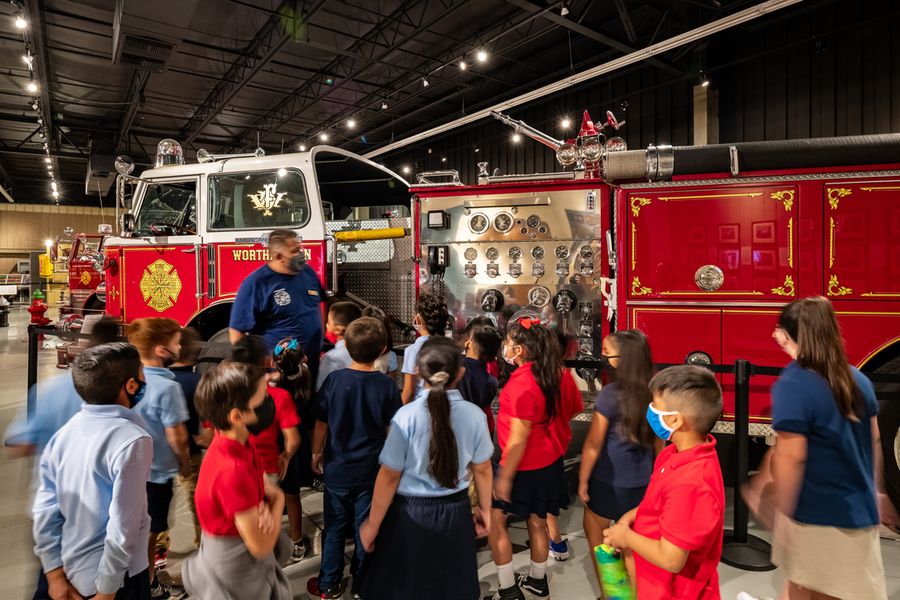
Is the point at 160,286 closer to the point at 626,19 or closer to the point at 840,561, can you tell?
the point at 840,561

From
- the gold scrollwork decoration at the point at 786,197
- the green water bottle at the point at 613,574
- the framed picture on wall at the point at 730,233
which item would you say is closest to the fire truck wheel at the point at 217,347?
the green water bottle at the point at 613,574

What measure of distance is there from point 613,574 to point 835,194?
357cm

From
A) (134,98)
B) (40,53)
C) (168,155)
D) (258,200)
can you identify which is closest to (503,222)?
(258,200)

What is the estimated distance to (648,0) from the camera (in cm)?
1008

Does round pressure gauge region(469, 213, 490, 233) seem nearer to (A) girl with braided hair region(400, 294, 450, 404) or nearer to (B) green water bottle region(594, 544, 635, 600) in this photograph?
(A) girl with braided hair region(400, 294, 450, 404)

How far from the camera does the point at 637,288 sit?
14.8 ft

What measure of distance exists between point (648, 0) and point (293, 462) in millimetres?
10309

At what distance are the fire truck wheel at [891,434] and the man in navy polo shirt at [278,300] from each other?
3987mm

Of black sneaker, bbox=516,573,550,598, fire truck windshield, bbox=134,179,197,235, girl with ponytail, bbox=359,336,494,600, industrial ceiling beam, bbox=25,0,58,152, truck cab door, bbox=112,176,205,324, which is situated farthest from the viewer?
industrial ceiling beam, bbox=25,0,58,152

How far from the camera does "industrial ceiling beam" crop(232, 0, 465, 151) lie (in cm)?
1100

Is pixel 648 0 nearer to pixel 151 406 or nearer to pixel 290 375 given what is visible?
Result: pixel 290 375

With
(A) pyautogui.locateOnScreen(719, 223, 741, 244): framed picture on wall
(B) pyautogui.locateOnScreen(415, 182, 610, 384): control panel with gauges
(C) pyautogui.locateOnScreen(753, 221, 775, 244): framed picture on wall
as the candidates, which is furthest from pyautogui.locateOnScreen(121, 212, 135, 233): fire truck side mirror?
(C) pyautogui.locateOnScreen(753, 221, 775, 244): framed picture on wall

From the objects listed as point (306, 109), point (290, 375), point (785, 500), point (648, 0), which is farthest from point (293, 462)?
point (306, 109)

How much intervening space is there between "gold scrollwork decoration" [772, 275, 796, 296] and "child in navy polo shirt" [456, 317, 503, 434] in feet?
7.91
